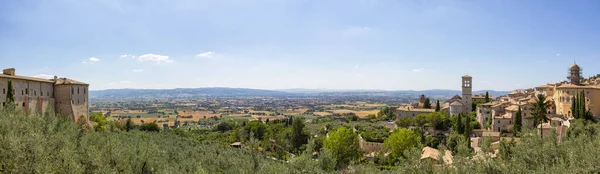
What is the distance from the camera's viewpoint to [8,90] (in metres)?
28.5

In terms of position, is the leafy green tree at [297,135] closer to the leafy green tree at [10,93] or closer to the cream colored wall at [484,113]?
the cream colored wall at [484,113]

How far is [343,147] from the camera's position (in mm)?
39750

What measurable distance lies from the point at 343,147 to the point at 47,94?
29.4 m

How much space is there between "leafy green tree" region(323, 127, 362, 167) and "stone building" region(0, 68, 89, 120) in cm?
2584

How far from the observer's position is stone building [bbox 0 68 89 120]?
2997 cm

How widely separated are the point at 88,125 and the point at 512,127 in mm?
48802

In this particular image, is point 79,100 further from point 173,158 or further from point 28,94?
point 173,158

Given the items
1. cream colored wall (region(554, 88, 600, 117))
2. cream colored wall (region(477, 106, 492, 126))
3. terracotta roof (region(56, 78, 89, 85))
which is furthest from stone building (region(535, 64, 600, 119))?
terracotta roof (region(56, 78, 89, 85))

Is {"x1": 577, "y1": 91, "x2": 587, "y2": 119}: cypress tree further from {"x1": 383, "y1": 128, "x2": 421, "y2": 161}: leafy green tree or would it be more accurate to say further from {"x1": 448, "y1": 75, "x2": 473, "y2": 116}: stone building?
{"x1": 448, "y1": 75, "x2": 473, "y2": 116}: stone building

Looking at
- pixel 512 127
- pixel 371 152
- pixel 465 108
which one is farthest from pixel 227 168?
pixel 465 108

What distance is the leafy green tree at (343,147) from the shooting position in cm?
3925

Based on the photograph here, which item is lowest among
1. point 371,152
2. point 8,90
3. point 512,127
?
point 371,152

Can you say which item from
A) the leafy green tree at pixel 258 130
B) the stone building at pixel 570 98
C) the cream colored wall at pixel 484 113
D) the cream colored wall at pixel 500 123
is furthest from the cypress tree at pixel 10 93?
the stone building at pixel 570 98

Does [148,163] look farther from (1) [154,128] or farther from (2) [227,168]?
(1) [154,128]
